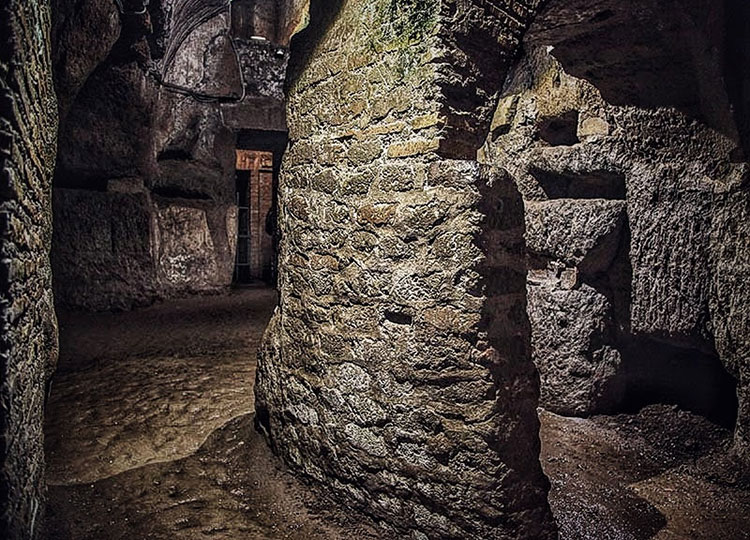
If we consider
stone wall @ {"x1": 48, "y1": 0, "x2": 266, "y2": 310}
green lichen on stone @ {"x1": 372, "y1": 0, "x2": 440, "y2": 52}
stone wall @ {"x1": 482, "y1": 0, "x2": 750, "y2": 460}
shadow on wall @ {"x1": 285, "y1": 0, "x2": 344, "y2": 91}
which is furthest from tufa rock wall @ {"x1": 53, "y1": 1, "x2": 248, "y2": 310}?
stone wall @ {"x1": 482, "y1": 0, "x2": 750, "y2": 460}

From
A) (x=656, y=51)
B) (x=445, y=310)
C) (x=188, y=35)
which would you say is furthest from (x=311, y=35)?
(x=188, y=35)

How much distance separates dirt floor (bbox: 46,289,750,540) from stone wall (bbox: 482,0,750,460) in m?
0.26

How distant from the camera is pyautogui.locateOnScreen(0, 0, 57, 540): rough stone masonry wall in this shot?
1.29m

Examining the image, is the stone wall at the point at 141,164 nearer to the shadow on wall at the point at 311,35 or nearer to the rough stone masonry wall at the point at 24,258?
the shadow on wall at the point at 311,35

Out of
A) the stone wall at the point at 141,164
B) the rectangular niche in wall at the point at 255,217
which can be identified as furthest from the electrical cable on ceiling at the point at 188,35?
the rectangular niche in wall at the point at 255,217

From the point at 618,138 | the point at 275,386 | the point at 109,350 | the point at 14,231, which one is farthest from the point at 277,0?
the point at 14,231

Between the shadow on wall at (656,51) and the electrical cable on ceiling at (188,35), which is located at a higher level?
the electrical cable on ceiling at (188,35)

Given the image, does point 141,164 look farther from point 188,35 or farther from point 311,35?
point 311,35

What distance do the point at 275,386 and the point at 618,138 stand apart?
2335mm

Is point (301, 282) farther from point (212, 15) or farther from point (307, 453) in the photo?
point (212, 15)

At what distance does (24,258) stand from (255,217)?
24.4ft

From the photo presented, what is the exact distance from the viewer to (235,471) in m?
2.55

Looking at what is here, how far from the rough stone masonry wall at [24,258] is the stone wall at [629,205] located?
6.76 ft

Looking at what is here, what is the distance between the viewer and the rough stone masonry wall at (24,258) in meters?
1.29
